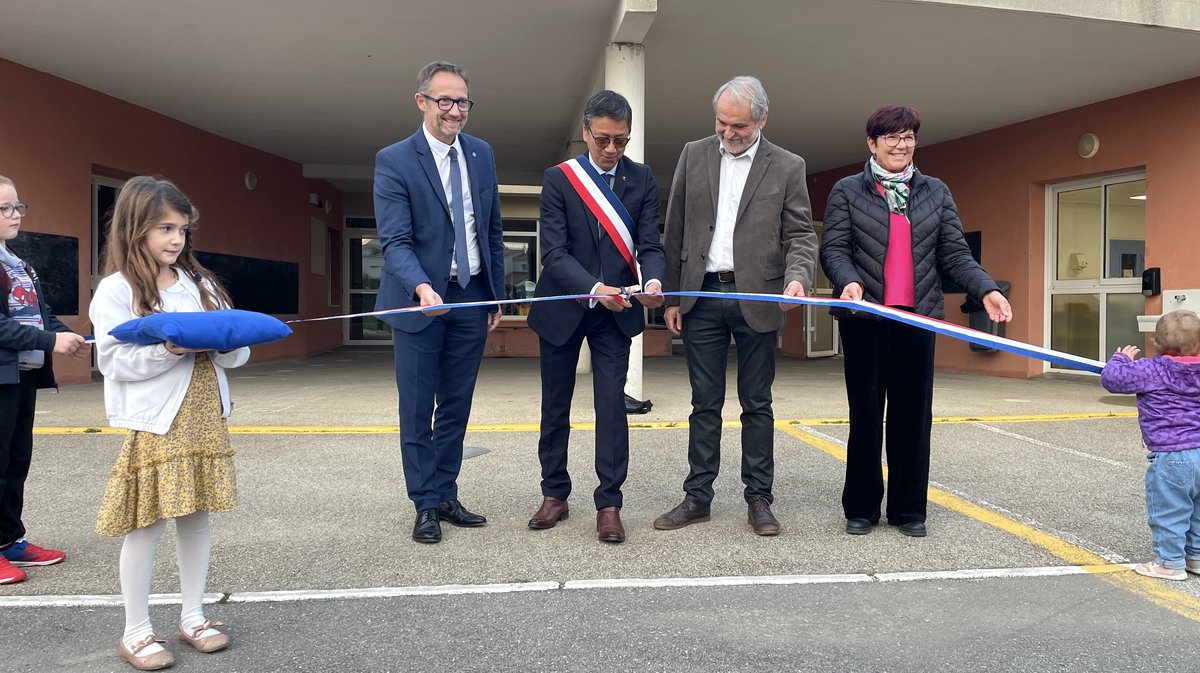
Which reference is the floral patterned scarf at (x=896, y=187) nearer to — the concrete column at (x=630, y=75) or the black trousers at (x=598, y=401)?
the black trousers at (x=598, y=401)

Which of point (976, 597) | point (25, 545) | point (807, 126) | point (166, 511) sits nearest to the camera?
point (166, 511)

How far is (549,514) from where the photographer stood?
3.47 meters

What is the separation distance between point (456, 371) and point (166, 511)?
1455 mm

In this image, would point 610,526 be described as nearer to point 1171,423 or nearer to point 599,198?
point 599,198

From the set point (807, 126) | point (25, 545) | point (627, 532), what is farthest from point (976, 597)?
point (807, 126)

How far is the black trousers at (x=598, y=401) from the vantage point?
132 inches

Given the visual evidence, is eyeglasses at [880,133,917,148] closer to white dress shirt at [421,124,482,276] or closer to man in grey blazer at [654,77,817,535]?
man in grey blazer at [654,77,817,535]

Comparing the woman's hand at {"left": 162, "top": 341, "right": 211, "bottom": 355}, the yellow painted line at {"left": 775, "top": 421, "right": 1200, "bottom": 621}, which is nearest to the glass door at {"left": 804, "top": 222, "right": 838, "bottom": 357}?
the yellow painted line at {"left": 775, "top": 421, "right": 1200, "bottom": 621}

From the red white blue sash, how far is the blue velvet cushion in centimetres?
152

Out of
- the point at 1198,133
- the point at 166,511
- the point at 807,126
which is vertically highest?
the point at 807,126

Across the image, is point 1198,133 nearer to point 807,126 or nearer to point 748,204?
point 807,126

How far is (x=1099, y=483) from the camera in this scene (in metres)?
4.24

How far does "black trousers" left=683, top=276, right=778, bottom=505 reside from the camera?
3.41 m

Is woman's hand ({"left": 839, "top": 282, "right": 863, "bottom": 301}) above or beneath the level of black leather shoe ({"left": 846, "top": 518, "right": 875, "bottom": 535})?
above
